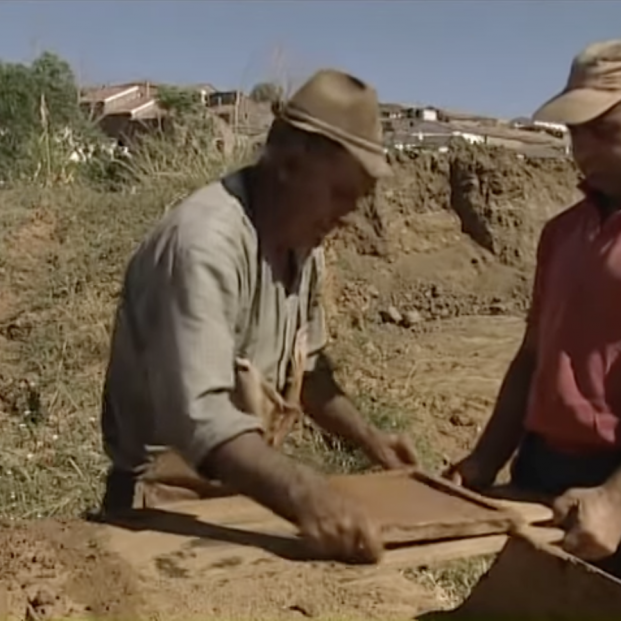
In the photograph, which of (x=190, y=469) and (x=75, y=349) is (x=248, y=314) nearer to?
(x=190, y=469)

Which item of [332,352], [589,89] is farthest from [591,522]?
[332,352]

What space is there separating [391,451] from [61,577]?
103 centimetres

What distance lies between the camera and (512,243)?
12320 mm

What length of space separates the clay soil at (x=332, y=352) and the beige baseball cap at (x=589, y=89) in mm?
1077

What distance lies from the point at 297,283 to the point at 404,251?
900 cm

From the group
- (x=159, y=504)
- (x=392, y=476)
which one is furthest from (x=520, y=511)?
(x=159, y=504)

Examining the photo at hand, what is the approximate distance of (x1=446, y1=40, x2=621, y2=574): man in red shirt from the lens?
288 cm

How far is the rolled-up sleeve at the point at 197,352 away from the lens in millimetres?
2562

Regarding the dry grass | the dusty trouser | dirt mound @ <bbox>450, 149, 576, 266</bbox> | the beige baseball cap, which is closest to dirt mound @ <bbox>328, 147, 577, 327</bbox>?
dirt mound @ <bbox>450, 149, 576, 266</bbox>

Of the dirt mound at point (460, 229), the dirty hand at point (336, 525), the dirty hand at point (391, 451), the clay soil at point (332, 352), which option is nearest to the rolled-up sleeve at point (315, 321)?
the dirty hand at point (391, 451)

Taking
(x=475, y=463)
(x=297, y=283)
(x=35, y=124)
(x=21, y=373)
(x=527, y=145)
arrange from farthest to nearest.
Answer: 1. (x=527, y=145)
2. (x=35, y=124)
3. (x=21, y=373)
4. (x=475, y=463)
5. (x=297, y=283)

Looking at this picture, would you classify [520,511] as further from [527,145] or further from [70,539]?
[527,145]

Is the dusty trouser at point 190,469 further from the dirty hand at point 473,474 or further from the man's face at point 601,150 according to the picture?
the man's face at point 601,150

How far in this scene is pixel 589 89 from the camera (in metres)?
2.93
